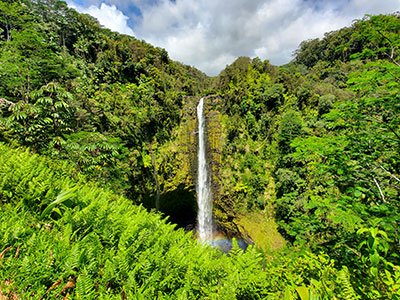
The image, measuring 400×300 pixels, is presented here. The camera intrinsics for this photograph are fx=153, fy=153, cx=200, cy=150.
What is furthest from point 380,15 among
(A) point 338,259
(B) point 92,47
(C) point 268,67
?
(B) point 92,47

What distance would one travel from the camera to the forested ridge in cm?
133

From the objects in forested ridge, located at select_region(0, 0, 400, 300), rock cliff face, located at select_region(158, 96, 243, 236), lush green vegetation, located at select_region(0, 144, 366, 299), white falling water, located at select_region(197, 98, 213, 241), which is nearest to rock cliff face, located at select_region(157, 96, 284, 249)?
rock cliff face, located at select_region(158, 96, 243, 236)

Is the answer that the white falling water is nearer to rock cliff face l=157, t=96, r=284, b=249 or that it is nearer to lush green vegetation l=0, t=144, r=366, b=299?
rock cliff face l=157, t=96, r=284, b=249

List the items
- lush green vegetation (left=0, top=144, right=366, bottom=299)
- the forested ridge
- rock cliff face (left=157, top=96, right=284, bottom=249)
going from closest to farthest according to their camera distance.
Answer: lush green vegetation (left=0, top=144, right=366, bottom=299)
the forested ridge
rock cliff face (left=157, top=96, right=284, bottom=249)

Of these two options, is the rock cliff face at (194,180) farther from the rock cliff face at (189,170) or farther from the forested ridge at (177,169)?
the forested ridge at (177,169)

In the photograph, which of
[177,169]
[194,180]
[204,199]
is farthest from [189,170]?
[204,199]

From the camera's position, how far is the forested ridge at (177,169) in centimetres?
133

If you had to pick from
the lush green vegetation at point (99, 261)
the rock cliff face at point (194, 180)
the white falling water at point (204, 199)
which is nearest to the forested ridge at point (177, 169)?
the lush green vegetation at point (99, 261)

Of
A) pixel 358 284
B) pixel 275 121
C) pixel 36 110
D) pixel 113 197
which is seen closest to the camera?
pixel 358 284

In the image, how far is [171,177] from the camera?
56.6 feet

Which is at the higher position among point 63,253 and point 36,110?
point 36,110

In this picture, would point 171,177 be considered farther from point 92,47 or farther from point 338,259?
point 92,47

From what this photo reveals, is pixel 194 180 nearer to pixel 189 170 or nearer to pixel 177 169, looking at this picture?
pixel 189 170

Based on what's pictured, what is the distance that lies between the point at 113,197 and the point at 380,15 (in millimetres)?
5519
